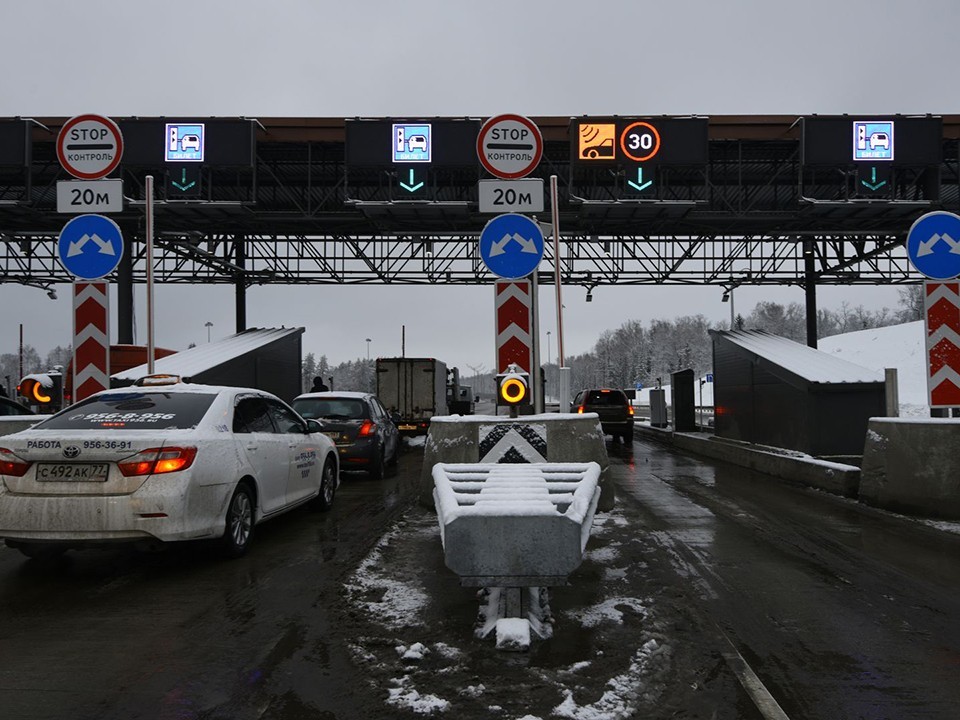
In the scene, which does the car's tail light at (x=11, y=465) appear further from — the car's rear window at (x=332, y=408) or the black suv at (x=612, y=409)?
the black suv at (x=612, y=409)

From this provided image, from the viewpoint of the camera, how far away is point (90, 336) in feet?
29.4

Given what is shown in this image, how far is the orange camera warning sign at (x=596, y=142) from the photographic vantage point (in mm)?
19328

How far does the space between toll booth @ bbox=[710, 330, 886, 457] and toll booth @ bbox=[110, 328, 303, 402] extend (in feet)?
42.3

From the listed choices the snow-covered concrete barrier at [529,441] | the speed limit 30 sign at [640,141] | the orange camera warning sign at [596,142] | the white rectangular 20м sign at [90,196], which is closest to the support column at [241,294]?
the orange camera warning sign at [596,142]

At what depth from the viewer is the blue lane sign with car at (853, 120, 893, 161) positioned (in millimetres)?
19344

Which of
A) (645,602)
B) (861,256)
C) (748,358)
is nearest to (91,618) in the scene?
(645,602)

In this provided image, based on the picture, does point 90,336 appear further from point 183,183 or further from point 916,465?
point 183,183

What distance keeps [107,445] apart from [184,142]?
16.7m

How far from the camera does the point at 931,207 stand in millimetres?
19438

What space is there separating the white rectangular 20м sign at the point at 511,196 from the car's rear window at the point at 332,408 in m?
5.54

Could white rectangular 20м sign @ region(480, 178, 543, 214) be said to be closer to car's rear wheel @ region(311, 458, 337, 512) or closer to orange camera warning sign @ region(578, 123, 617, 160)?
car's rear wheel @ region(311, 458, 337, 512)

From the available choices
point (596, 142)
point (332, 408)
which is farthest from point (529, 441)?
point (596, 142)

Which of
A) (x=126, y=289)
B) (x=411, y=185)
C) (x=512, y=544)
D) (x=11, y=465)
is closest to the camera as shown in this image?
(x=512, y=544)

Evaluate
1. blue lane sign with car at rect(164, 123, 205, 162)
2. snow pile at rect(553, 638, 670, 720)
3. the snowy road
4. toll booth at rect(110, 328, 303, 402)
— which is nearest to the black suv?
toll booth at rect(110, 328, 303, 402)
